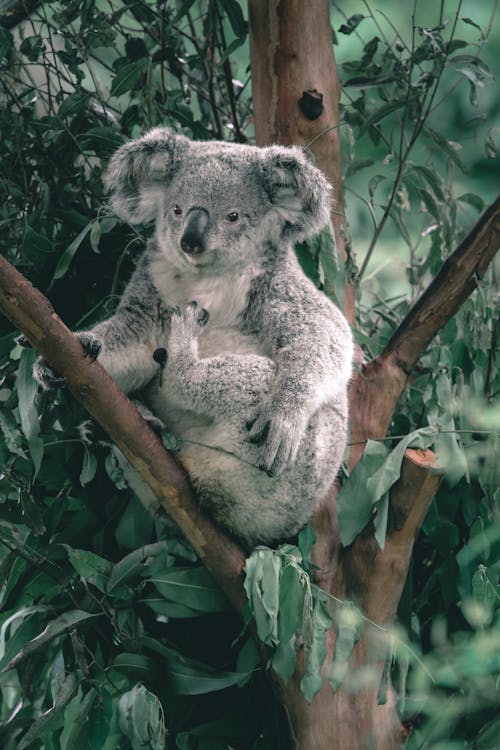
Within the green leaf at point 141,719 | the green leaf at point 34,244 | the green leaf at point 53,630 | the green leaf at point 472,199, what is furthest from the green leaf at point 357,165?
the green leaf at point 141,719

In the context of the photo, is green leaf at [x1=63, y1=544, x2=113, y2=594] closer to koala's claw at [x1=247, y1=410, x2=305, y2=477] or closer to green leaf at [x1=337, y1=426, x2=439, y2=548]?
koala's claw at [x1=247, y1=410, x2=305, y2=477]

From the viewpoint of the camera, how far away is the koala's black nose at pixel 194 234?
2.37 meters

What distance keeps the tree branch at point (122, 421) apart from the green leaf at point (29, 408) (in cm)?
36

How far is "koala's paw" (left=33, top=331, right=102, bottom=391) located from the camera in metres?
2.17

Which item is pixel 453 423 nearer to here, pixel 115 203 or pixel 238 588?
pixel 238 588

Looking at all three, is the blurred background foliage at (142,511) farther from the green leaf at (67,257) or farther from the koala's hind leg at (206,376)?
the koala's hind leg at (206,376)

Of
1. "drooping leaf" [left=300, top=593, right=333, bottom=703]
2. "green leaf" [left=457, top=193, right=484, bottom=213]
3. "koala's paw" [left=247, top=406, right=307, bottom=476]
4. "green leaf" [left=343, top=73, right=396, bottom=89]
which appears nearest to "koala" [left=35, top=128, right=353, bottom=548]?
"koala's paw" [left=247, top=406, right=307, bottom=476]

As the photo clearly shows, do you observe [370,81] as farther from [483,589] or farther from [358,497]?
[483,589]

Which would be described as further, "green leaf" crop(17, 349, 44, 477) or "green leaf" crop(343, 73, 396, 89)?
"green leaf" crop(343, 73, 396, 89)

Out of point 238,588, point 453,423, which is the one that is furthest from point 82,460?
point 453,423

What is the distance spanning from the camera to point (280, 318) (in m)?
2.48

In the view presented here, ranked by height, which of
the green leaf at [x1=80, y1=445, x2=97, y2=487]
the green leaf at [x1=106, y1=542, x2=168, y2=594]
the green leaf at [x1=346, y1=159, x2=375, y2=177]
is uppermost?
the green leaf at [x1=346, y1=159, x2=375, y2=177]

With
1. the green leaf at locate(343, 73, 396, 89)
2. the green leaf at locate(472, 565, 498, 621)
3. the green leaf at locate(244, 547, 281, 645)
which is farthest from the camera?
the green leaf at locate(343, 73, 396, 89)

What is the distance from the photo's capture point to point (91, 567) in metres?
2.39
